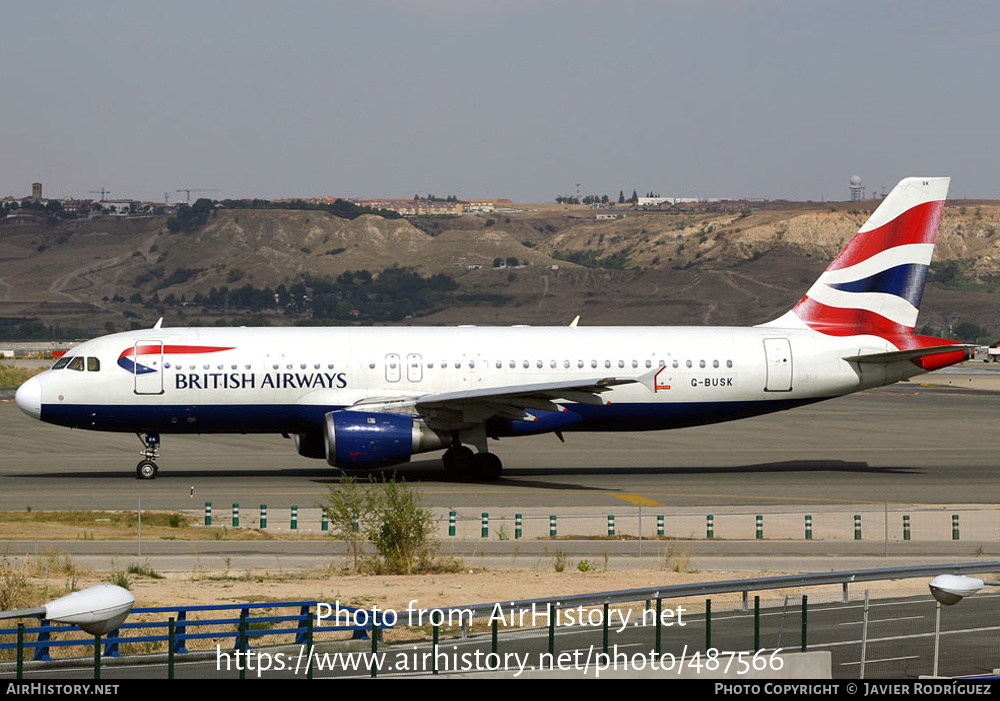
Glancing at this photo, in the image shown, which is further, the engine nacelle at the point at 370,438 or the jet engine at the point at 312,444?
the jet engine at the point at 312,444

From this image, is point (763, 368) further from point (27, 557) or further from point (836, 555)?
point (27, 557)

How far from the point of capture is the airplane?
41.2 metres

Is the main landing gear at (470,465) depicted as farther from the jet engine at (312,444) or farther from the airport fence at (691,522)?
the airport fence at (691,522)

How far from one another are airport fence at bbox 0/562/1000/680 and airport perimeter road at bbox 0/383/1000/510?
1656 centimetres

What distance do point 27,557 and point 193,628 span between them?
8425 millimetres

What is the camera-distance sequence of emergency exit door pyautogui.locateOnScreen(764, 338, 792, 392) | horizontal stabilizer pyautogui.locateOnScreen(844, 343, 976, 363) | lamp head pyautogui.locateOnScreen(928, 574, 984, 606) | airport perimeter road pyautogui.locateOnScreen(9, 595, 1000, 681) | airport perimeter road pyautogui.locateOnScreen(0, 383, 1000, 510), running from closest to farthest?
lamp head pyautogui.locateOnScreen(928, 574, 984, 606) < airport perimeter road pyautogui.locateOnScreen(9, 595, 1000, 681) < airport perimeter road pyautogui.locateOnScreen(0, 383, 1000, 510) < horizontal stabilizer pyautogui.locateOnScreen(844, 343, 976, 363) < emergency exit door pyautogui.locateOnScreen(764, 338, 792, 392)

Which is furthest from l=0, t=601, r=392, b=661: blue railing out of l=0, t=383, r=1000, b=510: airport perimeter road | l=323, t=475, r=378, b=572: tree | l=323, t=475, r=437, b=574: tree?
l=0, t=383, r=1000, b=510: airport perimeter road

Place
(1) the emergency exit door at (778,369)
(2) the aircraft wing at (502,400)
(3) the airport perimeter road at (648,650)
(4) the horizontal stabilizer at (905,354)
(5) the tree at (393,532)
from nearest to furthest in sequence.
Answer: (3) the airport perimeter road at (648,650), (5) the tree at (393,532), (2) the aircraft wing at (502,400), (4) the horizontal stabilizer at (905,354), (1) the emergency exit door at (778,369)

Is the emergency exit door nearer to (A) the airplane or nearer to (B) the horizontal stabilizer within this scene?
(A) the airplane

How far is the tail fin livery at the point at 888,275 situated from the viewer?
45.3m

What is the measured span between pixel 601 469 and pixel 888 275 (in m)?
11.4

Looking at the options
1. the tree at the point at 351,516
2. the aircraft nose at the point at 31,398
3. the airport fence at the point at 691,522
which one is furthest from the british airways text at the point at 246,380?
the tree at the point at 351,516

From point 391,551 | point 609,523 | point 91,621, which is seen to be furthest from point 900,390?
point 91,621

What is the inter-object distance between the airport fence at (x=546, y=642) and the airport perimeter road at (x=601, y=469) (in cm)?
1656
